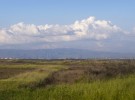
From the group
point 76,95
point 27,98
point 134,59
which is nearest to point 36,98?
point 27,98

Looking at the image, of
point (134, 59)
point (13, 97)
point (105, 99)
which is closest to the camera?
point (105, 99)

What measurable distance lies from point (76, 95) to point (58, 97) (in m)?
0.88

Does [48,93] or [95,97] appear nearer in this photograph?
[95,97]

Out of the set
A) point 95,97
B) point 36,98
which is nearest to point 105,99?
point 95,97

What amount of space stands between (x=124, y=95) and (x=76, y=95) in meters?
2.81

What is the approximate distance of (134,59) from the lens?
3533 inches

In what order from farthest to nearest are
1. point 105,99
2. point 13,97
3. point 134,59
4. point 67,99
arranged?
point 134,59 < point 13,97 < point 67,99 < point 105,99

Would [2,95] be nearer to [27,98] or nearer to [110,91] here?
[27,98]

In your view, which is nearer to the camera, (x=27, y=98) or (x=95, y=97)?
(x=95, y=97)

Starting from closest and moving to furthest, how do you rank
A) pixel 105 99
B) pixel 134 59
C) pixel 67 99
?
pixel 105 99 → pixel 67 99 → pixel 134 59

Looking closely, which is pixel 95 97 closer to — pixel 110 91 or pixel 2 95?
pixel 110 91

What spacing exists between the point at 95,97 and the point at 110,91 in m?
1.13

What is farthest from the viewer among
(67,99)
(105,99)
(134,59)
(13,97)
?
(134,59)

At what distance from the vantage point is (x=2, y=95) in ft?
70.9
